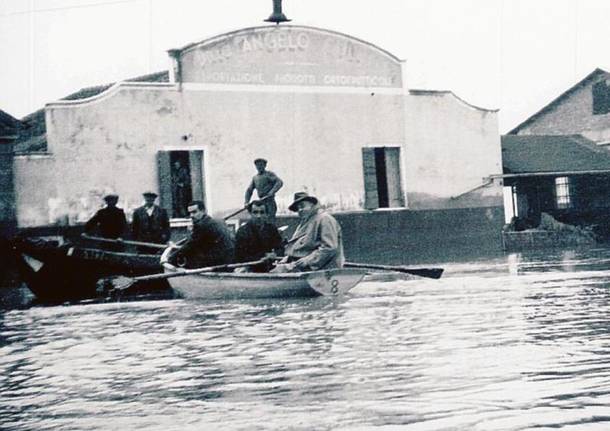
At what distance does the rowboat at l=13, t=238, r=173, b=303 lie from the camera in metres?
16.3

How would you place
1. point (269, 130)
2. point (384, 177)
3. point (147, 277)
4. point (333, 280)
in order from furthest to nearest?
point (384, 177) → point (269, 130) → point (147, 277) → point (333, 280)

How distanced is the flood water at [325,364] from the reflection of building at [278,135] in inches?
379

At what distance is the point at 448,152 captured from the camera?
28.4 m

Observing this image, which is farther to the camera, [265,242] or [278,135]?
[278,135]

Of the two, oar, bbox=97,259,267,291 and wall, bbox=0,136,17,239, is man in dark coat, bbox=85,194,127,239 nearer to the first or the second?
oar, bbox=97,259,267,291

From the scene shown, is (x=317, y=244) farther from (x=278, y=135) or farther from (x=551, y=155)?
(x=551, y=155)

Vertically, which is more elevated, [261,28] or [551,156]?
[261,28]

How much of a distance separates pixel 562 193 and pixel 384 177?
986cm

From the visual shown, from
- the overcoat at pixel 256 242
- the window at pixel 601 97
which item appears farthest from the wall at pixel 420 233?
the window at pixel 601 97

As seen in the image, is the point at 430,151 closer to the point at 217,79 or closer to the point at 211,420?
the point at 217,79

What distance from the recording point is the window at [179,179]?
78.0 feet

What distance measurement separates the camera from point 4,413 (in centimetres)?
637

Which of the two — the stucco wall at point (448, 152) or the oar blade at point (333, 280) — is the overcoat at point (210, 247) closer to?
the oar blade at point (333, 280)

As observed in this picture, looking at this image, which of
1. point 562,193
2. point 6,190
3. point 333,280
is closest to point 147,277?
point 333,280
